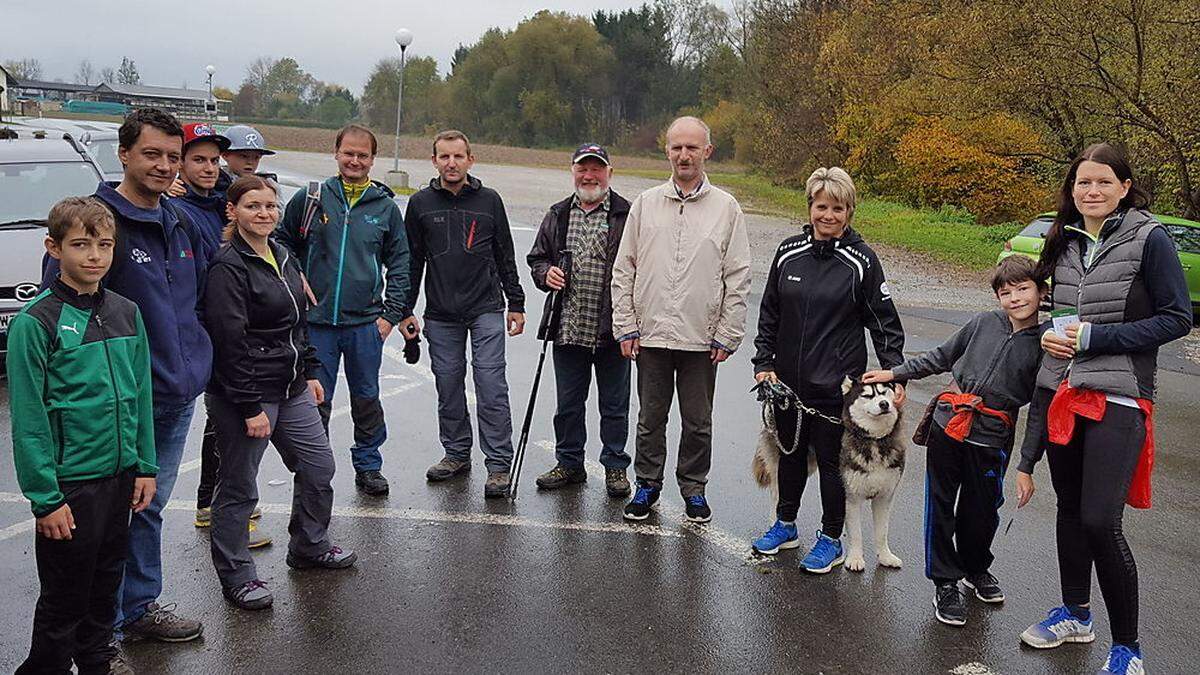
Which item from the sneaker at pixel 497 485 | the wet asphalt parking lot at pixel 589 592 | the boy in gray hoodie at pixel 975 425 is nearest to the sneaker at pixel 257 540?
the wet asphalt parking lot at pixel 589 592

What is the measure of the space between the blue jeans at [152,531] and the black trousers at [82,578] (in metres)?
0.34

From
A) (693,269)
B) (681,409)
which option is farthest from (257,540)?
(693,269)

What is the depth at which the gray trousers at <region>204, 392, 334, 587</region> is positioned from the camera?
4.32 metres

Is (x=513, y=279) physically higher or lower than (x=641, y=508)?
higher

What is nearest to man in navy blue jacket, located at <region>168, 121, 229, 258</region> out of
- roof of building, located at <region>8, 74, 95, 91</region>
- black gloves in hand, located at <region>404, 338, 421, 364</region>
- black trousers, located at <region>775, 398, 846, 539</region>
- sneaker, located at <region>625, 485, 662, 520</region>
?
black gloves in hand, located at <region>404, 338, 421, 364</region>

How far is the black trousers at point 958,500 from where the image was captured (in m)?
4.41

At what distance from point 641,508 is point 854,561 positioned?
4.20 feet

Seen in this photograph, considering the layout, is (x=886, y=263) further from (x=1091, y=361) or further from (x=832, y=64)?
(x=1091, y=361)

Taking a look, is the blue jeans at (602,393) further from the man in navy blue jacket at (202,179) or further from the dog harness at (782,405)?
the man in navy blue jacket at (202,179)

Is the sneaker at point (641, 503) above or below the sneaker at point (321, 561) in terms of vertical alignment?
above

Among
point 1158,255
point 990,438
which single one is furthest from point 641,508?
point 1158,255

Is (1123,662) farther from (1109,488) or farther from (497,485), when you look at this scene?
(497,485)

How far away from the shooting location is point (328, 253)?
18.1 feet

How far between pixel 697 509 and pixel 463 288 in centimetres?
201
